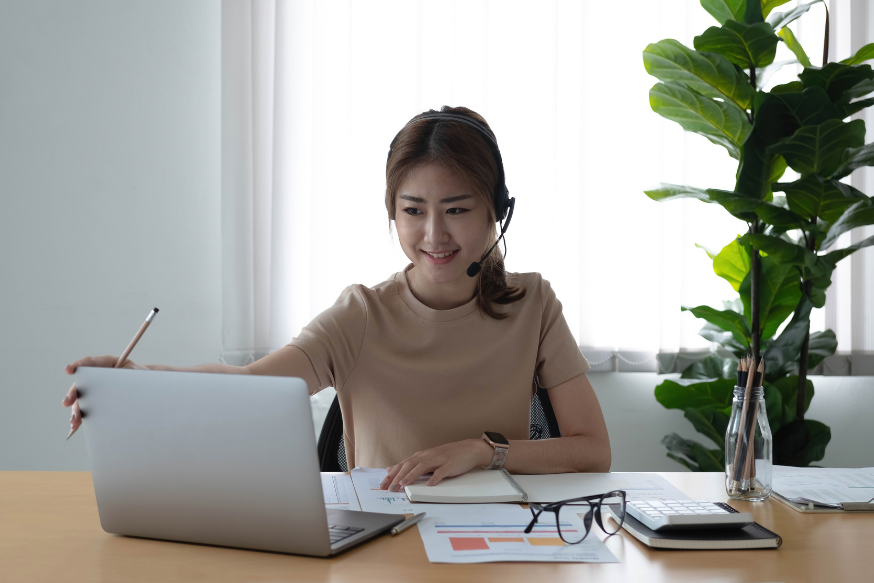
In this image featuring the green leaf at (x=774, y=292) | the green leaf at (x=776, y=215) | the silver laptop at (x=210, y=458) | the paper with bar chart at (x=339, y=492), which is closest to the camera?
the silver laptop at (x=210, y=458)

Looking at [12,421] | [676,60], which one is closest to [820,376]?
[676,60]

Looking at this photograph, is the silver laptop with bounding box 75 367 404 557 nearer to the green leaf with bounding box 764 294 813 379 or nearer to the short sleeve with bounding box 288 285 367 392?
the short sleeve with bounding box 288 285 367 392

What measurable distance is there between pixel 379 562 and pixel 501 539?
15cm

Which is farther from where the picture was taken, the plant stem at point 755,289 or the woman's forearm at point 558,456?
the plant stem at point 755,289

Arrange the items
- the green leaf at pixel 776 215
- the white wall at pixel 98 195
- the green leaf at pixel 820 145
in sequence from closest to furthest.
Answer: the green leaf at pixel 820 145 → the green leaf at pixel 776 215 → the white wall at pixel 98 195

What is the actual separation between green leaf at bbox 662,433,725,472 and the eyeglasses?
4.45 feet

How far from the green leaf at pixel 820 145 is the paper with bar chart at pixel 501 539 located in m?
1.42

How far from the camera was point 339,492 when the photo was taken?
1.00m

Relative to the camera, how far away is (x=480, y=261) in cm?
139

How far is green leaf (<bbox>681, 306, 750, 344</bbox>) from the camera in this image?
6.84 feet

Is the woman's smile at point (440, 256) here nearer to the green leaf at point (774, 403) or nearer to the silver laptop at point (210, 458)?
the silver laptop at point (210, 458)

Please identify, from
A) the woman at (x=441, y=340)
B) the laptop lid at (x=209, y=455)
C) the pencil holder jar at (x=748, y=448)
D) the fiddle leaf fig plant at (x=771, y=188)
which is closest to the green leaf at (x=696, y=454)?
the fiddle leaf fig plant at (x=771, y=188)

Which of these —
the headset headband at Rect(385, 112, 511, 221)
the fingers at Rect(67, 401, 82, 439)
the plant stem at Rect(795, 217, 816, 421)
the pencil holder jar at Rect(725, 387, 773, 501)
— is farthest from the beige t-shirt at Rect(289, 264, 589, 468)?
the plant stem at Rect(795, 217, 816, 421)

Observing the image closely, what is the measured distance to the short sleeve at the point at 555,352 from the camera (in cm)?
137
